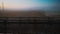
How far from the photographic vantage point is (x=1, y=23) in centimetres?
89

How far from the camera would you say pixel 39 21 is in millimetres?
889

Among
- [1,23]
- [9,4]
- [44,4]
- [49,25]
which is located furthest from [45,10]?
[1,23]

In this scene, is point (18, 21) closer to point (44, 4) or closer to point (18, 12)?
point (18, 12)

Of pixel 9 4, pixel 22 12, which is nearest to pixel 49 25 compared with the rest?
pixel 22 12

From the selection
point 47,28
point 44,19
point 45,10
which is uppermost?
point 45,10

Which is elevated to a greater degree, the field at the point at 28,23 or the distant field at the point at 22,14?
the distant field at the point at 22,14

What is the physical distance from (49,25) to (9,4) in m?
0.52

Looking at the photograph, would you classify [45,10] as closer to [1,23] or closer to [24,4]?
[24,4]

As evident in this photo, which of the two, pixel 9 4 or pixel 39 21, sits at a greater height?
pixel 9 4

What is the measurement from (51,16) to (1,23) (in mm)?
576

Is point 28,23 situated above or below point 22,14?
below

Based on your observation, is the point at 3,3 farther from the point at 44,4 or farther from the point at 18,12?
the point at 44,4

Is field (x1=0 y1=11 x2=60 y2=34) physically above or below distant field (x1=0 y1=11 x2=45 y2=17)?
below

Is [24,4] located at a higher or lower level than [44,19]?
higher
